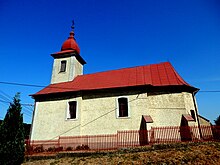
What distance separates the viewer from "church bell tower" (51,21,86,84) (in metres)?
20.0

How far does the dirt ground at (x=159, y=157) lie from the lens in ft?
27.8

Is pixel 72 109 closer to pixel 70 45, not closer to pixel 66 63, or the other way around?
pixel 66 63

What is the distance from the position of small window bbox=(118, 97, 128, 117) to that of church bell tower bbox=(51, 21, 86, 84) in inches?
275

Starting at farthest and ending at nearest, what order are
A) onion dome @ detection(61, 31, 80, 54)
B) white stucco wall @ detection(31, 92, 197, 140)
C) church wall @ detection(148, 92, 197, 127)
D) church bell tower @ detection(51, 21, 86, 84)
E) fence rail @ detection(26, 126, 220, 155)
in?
onion dome @ detection(61, 31, 80, 54) → church bell tower @ detection(51, 21, 86, 84) → white stucco wall @ detection(31, 92, 197, 140) → church wall @ detection(148, 92, 197, 127) → fence rail @ detection(26, 126, 220, 155)

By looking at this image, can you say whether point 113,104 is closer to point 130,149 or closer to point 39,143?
point 130,149

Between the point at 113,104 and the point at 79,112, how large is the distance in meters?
3.31

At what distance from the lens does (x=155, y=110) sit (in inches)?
586

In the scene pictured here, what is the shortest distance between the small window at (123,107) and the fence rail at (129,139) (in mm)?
1788

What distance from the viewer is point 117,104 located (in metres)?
15.5

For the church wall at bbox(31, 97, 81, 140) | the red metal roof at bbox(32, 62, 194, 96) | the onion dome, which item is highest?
the onion dome

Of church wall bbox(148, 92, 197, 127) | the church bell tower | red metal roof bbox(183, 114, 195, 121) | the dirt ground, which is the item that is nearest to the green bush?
the dirt ground

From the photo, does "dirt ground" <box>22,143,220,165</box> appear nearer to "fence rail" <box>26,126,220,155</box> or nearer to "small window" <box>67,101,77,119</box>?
"fence rail" <box>26,126,220,155</box>

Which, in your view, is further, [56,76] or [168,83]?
[56,76]

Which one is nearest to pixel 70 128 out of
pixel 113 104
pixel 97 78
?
pixel 113 104
